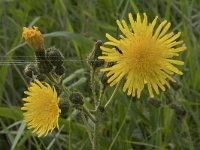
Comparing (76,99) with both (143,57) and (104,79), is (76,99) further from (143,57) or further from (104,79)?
(143,57)

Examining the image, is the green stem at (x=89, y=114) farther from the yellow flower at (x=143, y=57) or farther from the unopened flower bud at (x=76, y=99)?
the yellow flower at (x=143, y=57)

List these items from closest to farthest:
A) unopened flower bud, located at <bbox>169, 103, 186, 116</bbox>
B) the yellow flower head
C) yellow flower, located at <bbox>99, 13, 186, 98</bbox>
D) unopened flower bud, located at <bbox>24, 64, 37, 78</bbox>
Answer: yellow flower, located at <bbox>99, 13, 186, 98</bbox> → the yellow flower head → unopened flower bud, located at <bbox>24, 64, 37, 78</bbox> → unopened flower bud, located at <bbox>169, 103, 186, 116</bbox>

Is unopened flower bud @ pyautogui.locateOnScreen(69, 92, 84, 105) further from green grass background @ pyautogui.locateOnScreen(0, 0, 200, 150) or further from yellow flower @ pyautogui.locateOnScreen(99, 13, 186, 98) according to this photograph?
green grass background @ pyautogui.locateOnScreen(0, 0, 200, 150)

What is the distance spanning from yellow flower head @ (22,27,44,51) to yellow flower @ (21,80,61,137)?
0.12 metres

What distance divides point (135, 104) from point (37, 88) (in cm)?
84

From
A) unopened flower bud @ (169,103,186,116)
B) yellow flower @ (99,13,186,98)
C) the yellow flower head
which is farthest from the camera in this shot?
unopened flower bud @ (169,103,186,116)

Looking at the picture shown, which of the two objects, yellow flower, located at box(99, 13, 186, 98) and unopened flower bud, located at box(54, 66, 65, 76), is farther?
unopened flower bud, located at box(54, 66, 65, 76)

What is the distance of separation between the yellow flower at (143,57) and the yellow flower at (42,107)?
0.21 m

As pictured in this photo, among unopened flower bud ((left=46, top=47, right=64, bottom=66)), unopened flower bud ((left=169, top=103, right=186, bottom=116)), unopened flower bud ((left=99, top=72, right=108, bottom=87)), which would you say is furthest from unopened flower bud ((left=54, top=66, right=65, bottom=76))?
unopened flower bud ((left=169, top=103, right=186, bottom=116))

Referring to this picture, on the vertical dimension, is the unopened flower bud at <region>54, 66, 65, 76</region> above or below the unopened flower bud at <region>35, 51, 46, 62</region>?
below

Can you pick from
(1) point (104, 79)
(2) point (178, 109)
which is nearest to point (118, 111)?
(2) point (178, 109)

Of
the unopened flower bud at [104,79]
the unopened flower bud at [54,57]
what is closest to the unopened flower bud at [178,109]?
the unopened flower bud at [104,79]

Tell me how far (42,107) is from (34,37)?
212 mm

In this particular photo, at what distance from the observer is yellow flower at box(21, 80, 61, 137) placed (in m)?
1.43
